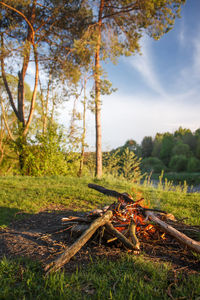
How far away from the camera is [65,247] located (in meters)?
2.77

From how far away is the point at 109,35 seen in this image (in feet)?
39.2

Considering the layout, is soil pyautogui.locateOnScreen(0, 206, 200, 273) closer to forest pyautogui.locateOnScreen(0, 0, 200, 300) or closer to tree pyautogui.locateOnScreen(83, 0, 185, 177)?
forest pyautogui.locateOnScreen(0, 0, 200, 300)

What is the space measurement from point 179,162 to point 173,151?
9.17 ft

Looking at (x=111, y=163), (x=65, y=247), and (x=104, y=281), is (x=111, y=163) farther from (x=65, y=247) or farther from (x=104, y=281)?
(x=104, y=281)

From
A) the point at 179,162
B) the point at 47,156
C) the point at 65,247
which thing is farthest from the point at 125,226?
the point at 179,162

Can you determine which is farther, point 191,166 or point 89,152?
point 191,166

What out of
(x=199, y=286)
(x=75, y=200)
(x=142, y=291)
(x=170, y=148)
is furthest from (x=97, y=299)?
(x=170, y=148)

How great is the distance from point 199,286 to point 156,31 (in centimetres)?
1229

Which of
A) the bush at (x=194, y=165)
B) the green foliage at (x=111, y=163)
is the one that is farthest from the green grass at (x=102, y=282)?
the bush at (x=194, y=165)

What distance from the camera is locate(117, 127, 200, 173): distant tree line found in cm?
4022

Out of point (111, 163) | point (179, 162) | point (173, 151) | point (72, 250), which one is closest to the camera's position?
point (72, 250)

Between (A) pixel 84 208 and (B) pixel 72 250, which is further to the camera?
(A) pixel 84 208

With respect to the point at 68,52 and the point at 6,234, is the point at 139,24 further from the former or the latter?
the point at 6,234

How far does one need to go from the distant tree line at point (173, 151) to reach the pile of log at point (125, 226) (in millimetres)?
35077
